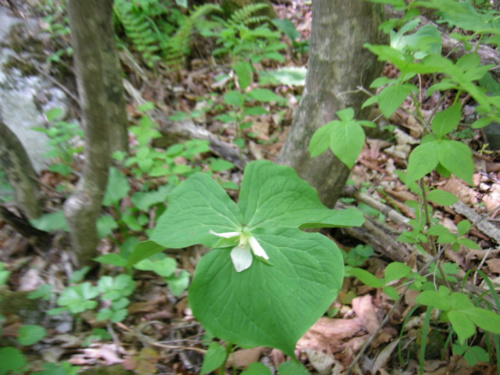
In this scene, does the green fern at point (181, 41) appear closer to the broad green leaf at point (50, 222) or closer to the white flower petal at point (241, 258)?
the broad green leaf at point (50, 222)

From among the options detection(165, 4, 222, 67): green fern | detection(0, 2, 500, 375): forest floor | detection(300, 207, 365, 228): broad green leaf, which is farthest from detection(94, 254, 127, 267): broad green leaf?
detection(165, 4, 222, 67): green fern

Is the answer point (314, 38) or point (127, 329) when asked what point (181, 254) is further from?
point (314, 38)

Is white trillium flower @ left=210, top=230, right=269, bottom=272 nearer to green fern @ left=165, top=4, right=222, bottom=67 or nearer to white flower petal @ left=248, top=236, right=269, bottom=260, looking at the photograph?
white flower petal @ left=248, top=236, right=269, bottom=260

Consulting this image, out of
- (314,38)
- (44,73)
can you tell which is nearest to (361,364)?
(314,38)

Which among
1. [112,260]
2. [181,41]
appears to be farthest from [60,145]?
[181,41]

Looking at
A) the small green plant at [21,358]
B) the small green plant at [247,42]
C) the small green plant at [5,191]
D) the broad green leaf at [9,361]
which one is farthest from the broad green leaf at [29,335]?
the small green plant at [247,42]

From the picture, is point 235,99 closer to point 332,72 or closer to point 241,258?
point 332,72

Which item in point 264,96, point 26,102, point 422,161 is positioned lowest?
point 422,161
